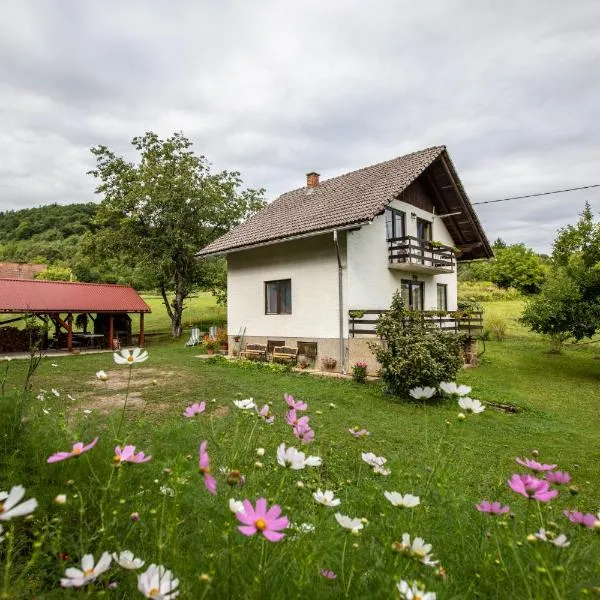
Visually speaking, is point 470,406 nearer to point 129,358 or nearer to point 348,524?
point 348,524

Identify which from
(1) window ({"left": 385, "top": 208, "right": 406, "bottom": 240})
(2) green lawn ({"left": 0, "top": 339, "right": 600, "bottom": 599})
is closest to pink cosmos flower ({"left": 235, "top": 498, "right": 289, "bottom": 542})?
(2) green lawn ({"left": 0, "top": 339, "right": 600, "bottom": 599})

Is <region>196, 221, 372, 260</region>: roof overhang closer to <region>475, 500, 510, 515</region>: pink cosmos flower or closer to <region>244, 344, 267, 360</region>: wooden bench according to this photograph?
<region>244, 344, 267, 360</region>: wooden bench

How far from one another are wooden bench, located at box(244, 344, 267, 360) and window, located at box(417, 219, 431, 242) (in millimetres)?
7984

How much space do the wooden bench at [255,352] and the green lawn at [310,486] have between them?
8.58 feet

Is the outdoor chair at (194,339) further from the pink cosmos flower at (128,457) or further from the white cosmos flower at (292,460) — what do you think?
the white cosmos flower at (292,460)

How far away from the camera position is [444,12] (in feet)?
28.6

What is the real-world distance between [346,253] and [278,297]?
3655mm

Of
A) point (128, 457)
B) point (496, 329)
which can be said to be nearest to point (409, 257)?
point (496, 329)

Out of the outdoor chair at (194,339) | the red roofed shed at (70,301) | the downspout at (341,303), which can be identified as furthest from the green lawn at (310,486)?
the outdoor chair at (194,339)

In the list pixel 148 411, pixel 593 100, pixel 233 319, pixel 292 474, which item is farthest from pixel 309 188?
pixel 292 474

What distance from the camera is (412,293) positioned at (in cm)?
1641

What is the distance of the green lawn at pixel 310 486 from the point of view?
1.35 meters

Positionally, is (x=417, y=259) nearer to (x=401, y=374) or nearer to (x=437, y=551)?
(x=401, y=374)

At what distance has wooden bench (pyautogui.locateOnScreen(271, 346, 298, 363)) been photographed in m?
13.7
